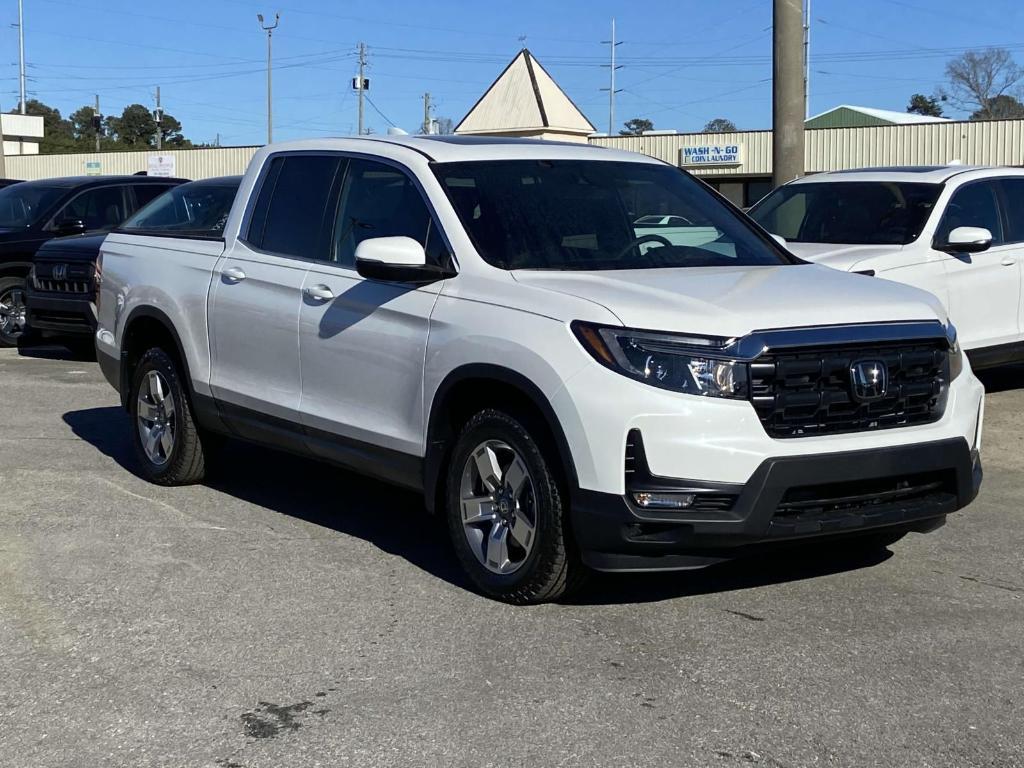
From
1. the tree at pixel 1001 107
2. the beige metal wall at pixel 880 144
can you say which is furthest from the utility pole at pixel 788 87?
the tree at pixel 1001 107

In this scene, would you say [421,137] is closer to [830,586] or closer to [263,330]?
[263,330]

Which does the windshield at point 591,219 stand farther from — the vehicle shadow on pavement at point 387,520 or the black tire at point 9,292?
the black tire at point 9,292

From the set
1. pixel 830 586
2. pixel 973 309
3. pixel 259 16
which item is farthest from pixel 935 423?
pixel 259 16

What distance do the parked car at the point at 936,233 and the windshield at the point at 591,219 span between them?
9.27ft

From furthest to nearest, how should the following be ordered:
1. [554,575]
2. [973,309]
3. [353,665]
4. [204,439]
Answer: [973,309], [204,439], [554,575], [353,665]

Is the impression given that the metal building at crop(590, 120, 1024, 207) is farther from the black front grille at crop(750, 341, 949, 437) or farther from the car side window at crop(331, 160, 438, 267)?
the black front grille at crop(750, 341, 949, 437)

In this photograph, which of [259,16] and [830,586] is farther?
[259,16]

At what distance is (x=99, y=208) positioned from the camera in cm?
1419

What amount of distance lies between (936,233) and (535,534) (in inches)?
220

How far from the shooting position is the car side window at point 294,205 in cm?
648

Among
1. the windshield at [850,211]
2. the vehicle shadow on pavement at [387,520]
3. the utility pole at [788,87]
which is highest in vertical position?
Result: the utility pole at [788,87]

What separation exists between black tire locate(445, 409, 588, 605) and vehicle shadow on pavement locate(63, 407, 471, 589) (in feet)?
0.93

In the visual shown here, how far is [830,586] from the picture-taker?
18.3 feet

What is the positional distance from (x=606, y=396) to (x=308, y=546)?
2113mm
